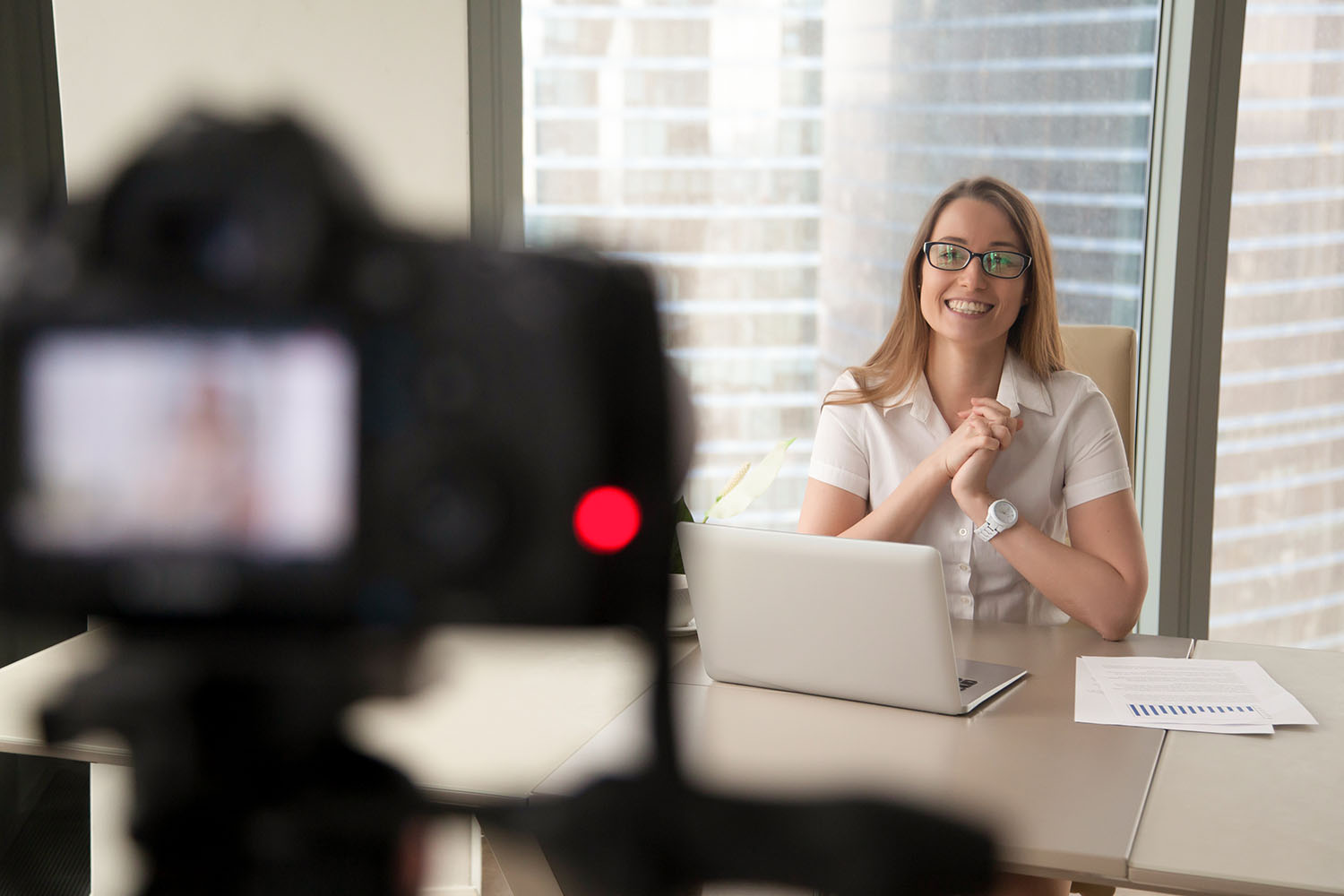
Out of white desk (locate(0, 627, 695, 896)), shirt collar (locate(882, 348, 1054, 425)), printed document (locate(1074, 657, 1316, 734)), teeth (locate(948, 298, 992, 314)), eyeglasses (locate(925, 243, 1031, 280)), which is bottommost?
printed document (locate(1074, 657, 1316, 734))

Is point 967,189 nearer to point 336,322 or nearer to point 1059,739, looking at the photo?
point 1059,739

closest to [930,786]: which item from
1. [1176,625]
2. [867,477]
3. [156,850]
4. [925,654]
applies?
[156,850]

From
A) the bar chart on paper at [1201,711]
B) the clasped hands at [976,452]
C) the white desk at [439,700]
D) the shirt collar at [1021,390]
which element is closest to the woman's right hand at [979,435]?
the clasped hands at [976,452]

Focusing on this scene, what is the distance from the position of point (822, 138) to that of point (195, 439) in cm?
256

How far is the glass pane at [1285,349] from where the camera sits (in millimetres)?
2521

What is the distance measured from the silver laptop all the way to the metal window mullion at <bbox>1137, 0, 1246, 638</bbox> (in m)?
1.52

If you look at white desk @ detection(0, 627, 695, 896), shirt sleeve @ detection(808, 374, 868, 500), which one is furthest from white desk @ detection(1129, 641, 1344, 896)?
white desk @ detection(0, 627, 695, 896)

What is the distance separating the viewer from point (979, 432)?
1609mm

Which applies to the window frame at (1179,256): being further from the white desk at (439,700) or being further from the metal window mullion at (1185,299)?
the white desk at (439,700)

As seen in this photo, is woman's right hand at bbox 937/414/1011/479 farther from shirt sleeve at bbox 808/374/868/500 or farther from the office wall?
the office wall

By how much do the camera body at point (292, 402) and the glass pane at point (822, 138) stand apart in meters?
2.34

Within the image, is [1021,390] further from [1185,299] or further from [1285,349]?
[1285,349]

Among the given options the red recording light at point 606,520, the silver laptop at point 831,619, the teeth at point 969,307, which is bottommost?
the silver laptop at point 831,619

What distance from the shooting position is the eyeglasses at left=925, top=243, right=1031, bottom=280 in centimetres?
174
